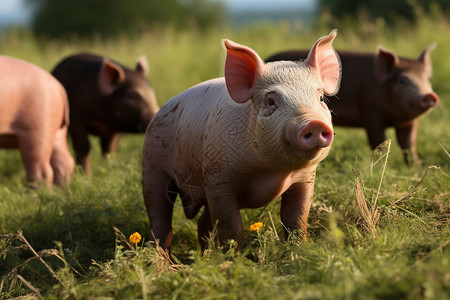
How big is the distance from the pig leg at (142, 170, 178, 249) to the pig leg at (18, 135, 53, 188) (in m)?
2.07

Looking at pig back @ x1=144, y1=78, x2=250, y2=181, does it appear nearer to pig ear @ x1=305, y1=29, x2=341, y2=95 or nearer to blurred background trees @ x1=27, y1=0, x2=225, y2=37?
pig ear @ x1=305, y1=29, x2=341, y2=95

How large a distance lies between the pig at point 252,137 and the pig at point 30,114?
2272 mm

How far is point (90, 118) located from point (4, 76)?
5.03 feet

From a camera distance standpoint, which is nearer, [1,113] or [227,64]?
[227,64]

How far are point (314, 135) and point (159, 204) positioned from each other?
1.46 m

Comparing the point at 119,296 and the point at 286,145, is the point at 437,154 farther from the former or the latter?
the point at 119,296

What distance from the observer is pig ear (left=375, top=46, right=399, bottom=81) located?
6.13m

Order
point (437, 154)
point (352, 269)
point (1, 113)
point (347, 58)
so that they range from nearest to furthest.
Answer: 1. point (352, 269)
2. point (1, 113)
3. point (437, 154)
4. point (347, 58)

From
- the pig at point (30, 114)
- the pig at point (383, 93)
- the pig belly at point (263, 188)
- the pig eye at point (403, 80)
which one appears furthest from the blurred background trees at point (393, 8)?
the pig belly at point (263, 188)

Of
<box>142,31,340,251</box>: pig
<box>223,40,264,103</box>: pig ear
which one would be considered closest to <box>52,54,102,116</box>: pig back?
<box>142,31,340,251</box>: pig

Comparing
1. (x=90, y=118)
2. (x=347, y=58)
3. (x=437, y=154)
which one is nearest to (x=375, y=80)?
(x=347, y=58)

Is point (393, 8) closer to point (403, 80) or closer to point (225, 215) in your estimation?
point (403, 80)

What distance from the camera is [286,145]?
2873 millimetres

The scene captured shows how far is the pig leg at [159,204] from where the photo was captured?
3.87 meters
